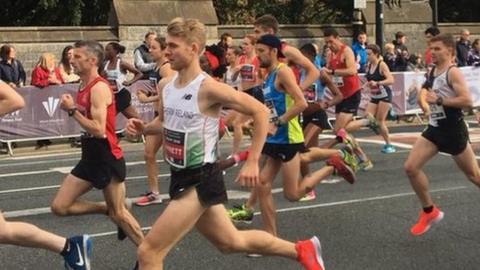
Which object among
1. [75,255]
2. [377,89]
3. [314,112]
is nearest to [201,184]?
[75,255]

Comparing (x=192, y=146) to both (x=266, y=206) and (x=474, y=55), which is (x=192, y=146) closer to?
(x=266, y=206)

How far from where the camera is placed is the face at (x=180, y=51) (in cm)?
468

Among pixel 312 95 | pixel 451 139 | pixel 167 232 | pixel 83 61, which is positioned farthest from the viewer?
pixel 312 95

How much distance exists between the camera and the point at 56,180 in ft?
34.8

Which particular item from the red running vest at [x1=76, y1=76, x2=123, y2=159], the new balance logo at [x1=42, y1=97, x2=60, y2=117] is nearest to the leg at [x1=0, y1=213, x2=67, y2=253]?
the red running vest at [x1=76, y1=76, x2=123, y2=159]

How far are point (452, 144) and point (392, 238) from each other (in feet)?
3.17

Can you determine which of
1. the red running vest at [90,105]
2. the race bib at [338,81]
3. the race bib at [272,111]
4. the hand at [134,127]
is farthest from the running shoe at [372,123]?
the hand at [134,127]

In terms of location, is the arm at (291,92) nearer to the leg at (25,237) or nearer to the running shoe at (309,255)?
the running shoe at (309,255)

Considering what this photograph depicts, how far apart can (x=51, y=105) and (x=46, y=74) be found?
57cm

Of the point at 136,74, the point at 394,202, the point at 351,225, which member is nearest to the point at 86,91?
the point at 351,225

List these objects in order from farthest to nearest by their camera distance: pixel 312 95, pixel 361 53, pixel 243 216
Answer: pixel 361 53 < pixel 312 95 < pixel 243 216

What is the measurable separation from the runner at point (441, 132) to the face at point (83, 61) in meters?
2.84

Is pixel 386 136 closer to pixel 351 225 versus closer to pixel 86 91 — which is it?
pixel 351 225

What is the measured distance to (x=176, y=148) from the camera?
4.77 metres
